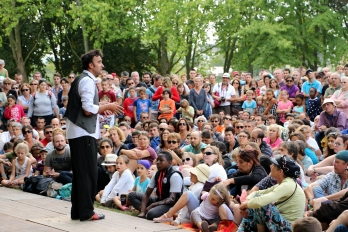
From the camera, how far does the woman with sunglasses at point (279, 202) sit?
7715 millimetres

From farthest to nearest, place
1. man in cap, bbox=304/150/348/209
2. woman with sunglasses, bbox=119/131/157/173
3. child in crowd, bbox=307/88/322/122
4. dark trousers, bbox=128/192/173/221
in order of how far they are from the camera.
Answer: child in crowd, bbox=307/88/322/122, woman with sunglasses, bbox=119/131/157/173, dark trousers, bbox=128/192/173/221, man in cap, bbox=304/150/348/209

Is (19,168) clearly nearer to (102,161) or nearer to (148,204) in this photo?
(102,161)

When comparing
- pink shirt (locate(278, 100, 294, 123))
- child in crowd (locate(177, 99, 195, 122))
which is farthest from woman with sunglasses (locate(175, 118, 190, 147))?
pink shirt (locate(278, 100, 294, 123))

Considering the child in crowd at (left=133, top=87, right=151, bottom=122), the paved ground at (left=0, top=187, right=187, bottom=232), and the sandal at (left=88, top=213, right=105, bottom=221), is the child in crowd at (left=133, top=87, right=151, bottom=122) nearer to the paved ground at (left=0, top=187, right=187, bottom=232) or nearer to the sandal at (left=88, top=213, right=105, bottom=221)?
the paved ground at (left=0, top=187, right=187, bottom=232)

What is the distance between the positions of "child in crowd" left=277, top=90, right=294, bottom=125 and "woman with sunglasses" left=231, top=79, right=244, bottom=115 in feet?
6.16

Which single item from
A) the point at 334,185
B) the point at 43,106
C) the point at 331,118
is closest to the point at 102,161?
the point at 331,118

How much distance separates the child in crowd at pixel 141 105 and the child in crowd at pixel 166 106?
0.39m

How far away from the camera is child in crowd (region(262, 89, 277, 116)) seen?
1639 centimetres

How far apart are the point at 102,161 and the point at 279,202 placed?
16.0 feet

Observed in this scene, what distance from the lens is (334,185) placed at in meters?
8.98

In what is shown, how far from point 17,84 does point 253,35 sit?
12.5 meters

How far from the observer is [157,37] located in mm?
30406

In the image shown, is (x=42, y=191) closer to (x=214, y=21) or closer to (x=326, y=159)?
(x=326, y=159)

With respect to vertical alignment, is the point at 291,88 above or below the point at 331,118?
above
